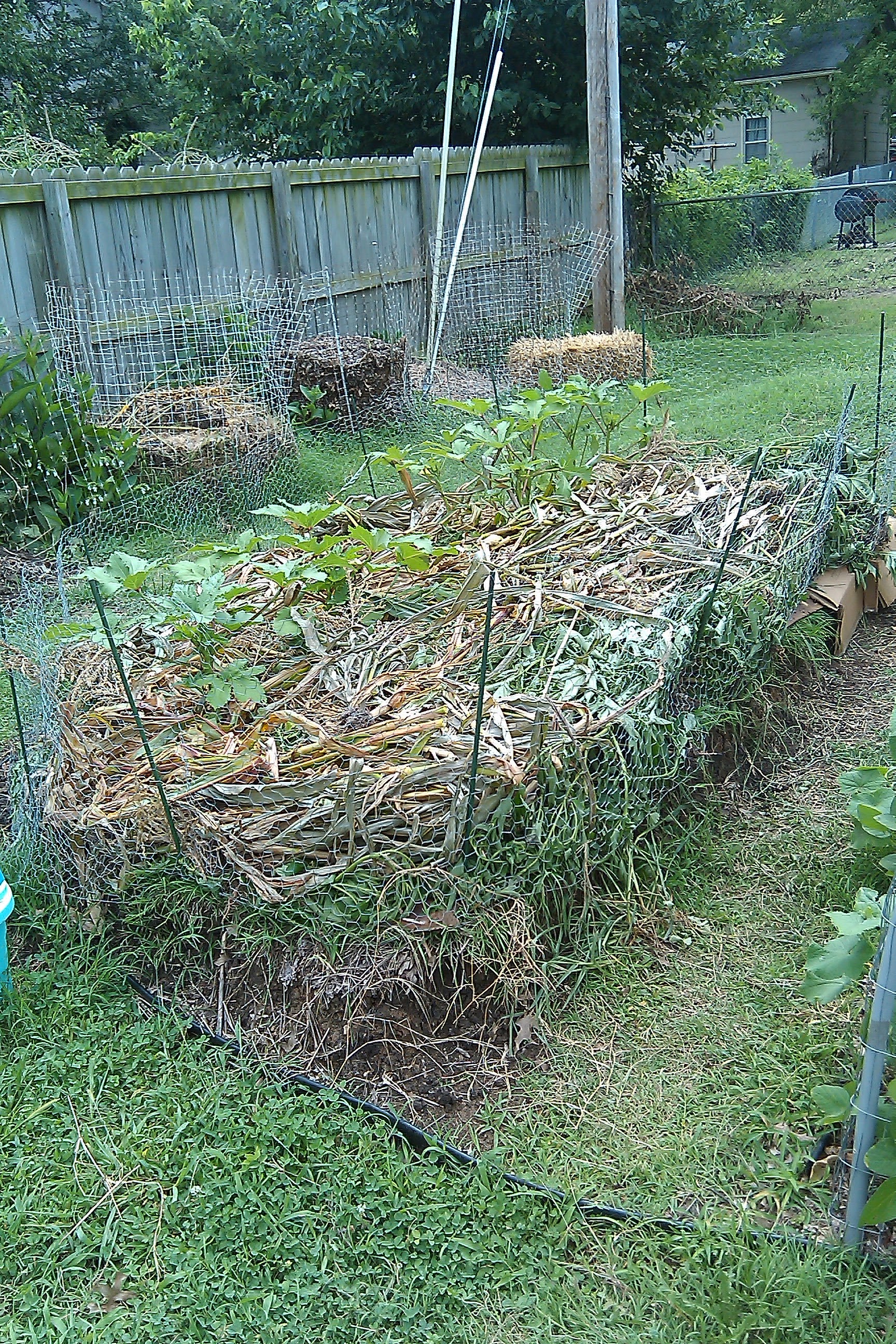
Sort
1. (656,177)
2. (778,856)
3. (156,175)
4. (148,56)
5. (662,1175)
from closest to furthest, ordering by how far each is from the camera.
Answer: (662,1175)
(778,856)
(156,175)
(656,177)
(148,56)

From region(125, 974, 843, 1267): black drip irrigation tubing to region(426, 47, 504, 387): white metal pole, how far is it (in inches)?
264

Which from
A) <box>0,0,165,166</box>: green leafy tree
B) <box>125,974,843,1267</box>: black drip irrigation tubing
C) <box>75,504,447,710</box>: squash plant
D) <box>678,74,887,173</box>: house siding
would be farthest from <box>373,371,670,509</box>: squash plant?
<box>678,74,887,173</box>: house siding

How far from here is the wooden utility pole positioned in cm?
979

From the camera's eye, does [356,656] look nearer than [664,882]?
No

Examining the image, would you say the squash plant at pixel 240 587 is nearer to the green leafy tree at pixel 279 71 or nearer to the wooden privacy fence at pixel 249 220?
the wooden privacy fence at pixel 249 220

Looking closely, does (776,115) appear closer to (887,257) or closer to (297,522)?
(887,257)

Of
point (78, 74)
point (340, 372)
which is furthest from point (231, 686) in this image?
point (78, 74)

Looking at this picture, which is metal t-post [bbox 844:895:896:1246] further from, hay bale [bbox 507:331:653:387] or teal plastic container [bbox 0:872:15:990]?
hay bale [bbox 507:331:653:387]

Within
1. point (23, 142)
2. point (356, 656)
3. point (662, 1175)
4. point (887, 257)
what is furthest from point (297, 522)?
point (887, 257)

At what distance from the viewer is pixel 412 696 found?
10.6ft

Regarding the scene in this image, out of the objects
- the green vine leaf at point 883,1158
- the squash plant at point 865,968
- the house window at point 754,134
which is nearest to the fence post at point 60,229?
the squash plant at point 865,968

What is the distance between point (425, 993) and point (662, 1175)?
2.06ft

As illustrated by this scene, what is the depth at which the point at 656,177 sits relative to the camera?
49.2 ft

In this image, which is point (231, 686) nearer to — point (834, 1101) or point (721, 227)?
point (834, 1101)
